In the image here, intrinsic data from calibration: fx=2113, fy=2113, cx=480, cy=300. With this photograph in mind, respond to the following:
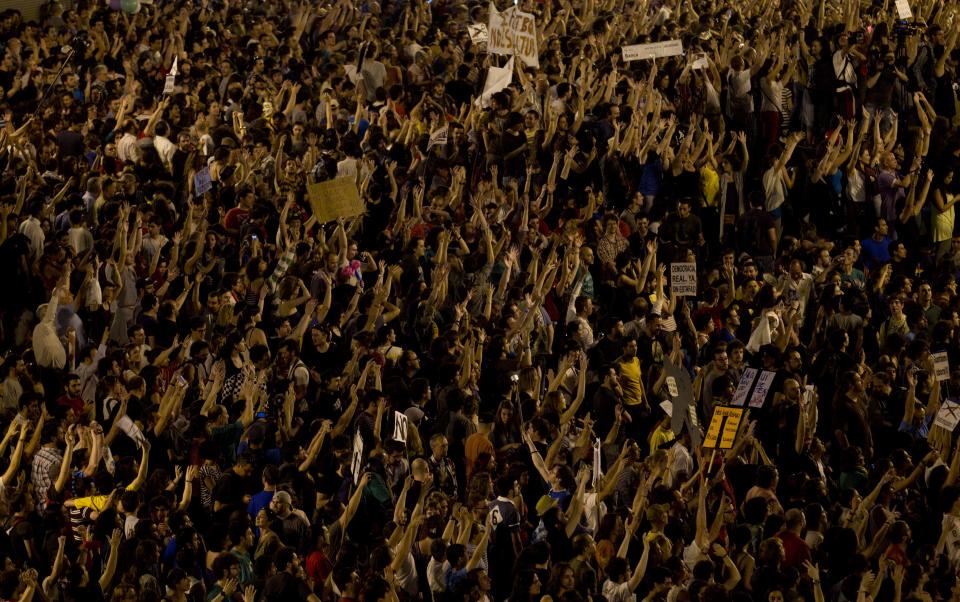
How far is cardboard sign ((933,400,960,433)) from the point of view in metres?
14.8

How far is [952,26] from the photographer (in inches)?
824

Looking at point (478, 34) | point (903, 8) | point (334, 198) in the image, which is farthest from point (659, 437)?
point (903, 8)

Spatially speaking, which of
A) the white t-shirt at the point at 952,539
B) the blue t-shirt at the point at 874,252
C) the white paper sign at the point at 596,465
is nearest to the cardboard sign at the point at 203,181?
the white paper sign at the point at 596,465

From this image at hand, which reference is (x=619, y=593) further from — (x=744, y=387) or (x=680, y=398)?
(x=744, y=387)

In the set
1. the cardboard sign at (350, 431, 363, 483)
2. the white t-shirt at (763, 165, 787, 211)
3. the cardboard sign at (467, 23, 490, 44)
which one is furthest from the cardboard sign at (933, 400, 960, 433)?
the cardboard sign at (467, 23, 490, 44)

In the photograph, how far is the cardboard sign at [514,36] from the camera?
19202 millimetres

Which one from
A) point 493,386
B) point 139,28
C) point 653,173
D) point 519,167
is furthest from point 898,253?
point 139,28

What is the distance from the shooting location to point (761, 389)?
49.1 feet

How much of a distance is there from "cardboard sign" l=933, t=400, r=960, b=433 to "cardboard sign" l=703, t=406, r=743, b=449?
1.55 metres

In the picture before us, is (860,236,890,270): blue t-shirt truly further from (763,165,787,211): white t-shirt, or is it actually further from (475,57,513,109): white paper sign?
(475,57,513,109): white paper sign

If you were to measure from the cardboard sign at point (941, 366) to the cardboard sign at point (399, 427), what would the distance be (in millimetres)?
4252

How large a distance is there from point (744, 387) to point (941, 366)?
1.66 metres

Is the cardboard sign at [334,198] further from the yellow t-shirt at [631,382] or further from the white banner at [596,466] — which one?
the white banner at [596,466]

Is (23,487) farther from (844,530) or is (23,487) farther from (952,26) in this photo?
(952,26)
